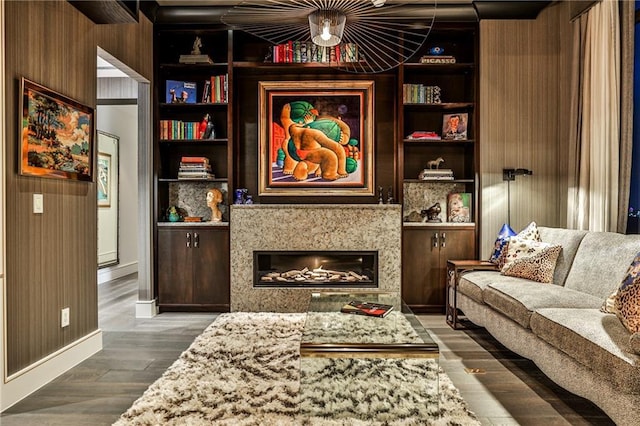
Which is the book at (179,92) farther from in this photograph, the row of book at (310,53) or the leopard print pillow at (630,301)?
the leopard print pillow at (630,301)

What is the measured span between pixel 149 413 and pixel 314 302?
131cm

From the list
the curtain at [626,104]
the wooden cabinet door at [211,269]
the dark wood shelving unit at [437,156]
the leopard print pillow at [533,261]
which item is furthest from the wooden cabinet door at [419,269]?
the wooden cabinet door at [211,269]

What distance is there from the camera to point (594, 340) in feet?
7.19

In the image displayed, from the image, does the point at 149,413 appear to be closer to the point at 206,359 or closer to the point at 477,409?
the point at 206,359

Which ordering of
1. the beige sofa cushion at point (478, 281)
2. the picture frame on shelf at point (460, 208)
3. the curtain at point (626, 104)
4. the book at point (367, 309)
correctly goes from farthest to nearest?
the picture frame on shelf at point (460, 208)
the beige sofa cushion at point (478, 281)
the curtain at point (626, 104)
the book at point (367, 309)

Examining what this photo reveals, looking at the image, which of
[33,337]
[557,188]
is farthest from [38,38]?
[557,188]

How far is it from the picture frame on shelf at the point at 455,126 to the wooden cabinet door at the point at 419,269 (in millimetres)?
1035

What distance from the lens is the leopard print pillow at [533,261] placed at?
359cm

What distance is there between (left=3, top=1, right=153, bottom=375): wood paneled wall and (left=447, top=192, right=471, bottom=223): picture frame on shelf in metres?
3.37

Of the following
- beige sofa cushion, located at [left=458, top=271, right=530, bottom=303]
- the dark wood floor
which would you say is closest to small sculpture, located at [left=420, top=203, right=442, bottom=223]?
beige sofa cushion, located at [left=458, top=271, right=530, bottom=303]

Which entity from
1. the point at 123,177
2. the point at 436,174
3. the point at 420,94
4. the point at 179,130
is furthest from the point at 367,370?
the point at 123,177

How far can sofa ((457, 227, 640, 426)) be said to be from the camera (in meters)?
2.03

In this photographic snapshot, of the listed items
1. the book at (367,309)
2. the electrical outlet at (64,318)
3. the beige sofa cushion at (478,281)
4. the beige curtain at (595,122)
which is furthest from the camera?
the beige sofa cushion at (478,281)

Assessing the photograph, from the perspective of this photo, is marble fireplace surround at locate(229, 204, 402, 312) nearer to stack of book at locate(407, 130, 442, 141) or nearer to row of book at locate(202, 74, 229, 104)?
stack of book at locate(407, 130, 442, 141)
